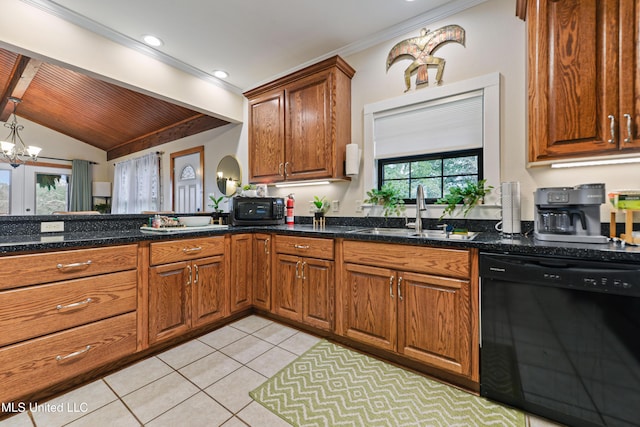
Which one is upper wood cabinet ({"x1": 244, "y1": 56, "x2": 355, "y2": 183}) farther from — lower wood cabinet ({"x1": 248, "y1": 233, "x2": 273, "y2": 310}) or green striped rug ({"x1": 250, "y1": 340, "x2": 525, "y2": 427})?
green striped rug ({"x1": 250, "y1": 340, "x2": 525, "y2": 427})

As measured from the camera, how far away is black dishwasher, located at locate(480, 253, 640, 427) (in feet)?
3.79

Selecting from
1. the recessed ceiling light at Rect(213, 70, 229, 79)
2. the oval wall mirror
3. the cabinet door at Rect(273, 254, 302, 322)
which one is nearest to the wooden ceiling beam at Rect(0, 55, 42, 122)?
the recessed ceiling light at Rect(213, 70, 229, 79)

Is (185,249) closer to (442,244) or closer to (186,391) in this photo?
(186,391)

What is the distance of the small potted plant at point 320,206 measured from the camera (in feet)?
8.94

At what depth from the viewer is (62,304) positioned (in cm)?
150

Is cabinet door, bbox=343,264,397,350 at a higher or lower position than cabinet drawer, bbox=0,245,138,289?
lower

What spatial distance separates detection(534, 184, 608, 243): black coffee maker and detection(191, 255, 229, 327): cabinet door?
2.34 m

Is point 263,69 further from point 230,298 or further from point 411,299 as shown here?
point 411,299

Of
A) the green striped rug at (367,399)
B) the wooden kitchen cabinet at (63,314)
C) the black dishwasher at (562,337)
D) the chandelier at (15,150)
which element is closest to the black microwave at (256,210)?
the wooden kitchen cabinet at (63,314)

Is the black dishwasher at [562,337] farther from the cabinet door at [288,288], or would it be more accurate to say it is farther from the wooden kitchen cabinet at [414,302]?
the cabinet door at [288,288]

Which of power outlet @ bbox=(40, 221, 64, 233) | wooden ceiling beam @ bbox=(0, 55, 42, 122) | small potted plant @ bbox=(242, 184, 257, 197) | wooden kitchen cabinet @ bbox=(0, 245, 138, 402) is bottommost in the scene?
wooden kitchen cabinet @ bbox=(0, 245, 138, 402)

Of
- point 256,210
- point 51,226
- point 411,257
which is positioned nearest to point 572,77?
point 411,257

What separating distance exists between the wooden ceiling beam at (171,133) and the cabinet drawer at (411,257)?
2.98 meters

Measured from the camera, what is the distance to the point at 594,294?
1201mm
